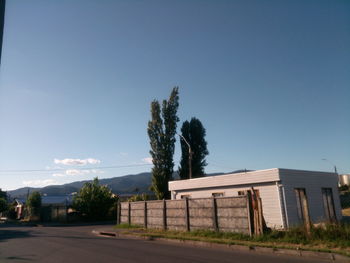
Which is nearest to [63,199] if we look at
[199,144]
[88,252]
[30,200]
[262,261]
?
[30,200]

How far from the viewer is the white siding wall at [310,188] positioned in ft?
55.6

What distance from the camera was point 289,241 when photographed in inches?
447

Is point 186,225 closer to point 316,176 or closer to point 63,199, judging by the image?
point 316,176

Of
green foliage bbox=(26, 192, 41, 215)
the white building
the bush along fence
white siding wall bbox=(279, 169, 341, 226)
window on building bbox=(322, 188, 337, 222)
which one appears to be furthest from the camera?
green foliage bbox=(26, 192, 41, 215)

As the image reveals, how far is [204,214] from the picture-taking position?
614 inches

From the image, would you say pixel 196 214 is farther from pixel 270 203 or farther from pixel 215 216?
pixel 270 203

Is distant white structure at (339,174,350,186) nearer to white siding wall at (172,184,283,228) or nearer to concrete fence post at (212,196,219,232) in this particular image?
white siding wall at (172,184,283,228)

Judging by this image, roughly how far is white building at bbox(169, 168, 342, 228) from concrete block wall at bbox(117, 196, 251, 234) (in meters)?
3.36

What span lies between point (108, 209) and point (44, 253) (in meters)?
25.7

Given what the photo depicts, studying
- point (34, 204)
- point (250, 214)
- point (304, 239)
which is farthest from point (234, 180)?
point (34, 204)

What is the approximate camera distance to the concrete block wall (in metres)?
13.9

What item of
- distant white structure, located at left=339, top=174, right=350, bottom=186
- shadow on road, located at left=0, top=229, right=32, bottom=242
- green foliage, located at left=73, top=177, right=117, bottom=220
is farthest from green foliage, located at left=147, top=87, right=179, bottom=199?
distant white structure, located at left=339, top=174, right=350, bottom=186

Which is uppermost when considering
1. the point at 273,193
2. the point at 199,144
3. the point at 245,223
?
the point at 199,144

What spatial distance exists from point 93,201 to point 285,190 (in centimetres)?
2449
